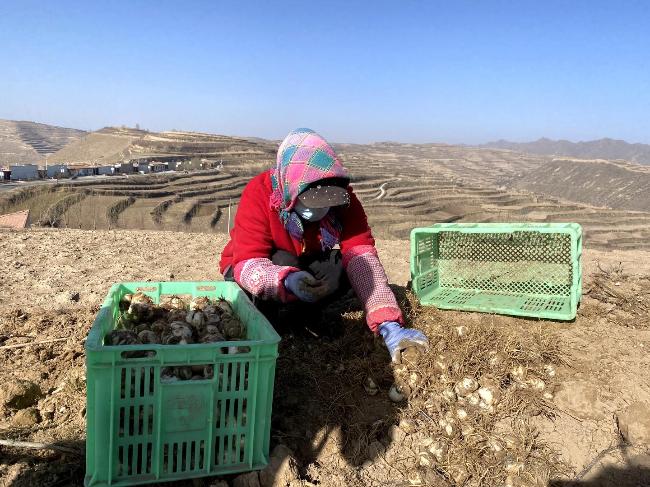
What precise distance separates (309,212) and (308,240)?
0.94 ft

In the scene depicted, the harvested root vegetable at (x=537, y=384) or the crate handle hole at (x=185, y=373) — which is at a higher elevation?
the crate handle hole at (x=185, y=373)

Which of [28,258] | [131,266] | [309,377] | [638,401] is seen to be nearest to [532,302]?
[638,401]

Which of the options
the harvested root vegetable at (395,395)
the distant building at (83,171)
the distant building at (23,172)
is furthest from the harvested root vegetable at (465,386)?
the distant building at (83,171)

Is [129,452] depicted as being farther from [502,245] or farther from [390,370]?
[502,245]

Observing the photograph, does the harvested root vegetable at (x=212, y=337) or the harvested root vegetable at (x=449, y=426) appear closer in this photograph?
the harvested root vegetable at (x=212, y=337)

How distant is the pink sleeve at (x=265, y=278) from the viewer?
2346 mm

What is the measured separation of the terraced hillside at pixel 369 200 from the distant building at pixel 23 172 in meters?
5.39

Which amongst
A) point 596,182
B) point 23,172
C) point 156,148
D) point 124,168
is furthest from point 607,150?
point 23,172

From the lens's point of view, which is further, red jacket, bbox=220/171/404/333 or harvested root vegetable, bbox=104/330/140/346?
red jacket, bbox=220/171/404/333

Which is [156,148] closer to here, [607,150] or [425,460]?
→ [425,460]

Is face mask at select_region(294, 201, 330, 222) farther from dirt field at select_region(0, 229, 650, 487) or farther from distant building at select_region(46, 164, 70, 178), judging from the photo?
distant building at select_region(46, 164, 70, 178)

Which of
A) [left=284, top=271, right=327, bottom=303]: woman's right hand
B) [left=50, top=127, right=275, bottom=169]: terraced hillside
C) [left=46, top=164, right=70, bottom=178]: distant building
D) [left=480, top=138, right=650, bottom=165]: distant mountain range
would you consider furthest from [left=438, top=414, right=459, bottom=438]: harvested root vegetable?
[left=480, top=138, right=650, bottom=165]: distant mountain range

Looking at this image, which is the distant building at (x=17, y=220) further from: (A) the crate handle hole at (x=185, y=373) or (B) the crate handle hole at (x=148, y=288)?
(A) the crate handle hole at (x=185, y=373)

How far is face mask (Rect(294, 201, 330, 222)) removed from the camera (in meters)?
2.44
